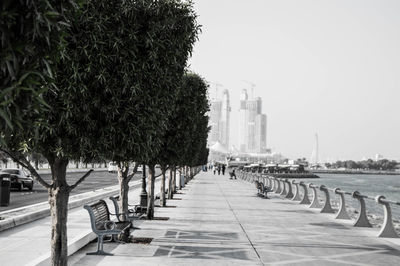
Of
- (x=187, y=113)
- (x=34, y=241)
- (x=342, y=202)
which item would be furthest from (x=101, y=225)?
(x=342, y=202)

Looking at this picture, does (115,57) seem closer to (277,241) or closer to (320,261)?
(320,261)

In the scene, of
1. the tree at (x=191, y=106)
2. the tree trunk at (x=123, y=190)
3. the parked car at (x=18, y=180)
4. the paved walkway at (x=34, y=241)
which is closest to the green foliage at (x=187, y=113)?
the tree at (x=191, y=106)

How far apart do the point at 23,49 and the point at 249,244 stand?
977 centimetres

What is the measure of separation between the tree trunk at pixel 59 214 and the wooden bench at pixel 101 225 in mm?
2072

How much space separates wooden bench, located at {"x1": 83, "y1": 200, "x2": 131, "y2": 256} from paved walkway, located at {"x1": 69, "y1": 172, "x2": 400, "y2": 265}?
0.37 m

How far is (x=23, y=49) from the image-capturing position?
10.1ft

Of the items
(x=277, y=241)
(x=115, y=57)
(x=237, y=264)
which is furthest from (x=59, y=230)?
(x=277, y=241)

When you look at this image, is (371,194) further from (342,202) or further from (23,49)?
(23,49)

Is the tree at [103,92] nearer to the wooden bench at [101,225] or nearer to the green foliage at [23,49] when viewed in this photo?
the wooden bench at [101,225]

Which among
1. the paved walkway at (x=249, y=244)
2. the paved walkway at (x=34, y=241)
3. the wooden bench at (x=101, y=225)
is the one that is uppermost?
the wooden bench at (x=101, y=225)

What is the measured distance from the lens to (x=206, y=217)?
18172 mm

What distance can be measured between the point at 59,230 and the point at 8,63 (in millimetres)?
5138

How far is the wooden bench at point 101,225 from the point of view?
32.5ft

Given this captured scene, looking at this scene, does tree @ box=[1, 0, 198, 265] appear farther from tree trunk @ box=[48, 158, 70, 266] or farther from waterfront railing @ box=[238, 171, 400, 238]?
waterfront railing @ box=[238, 171, 400, 238]
